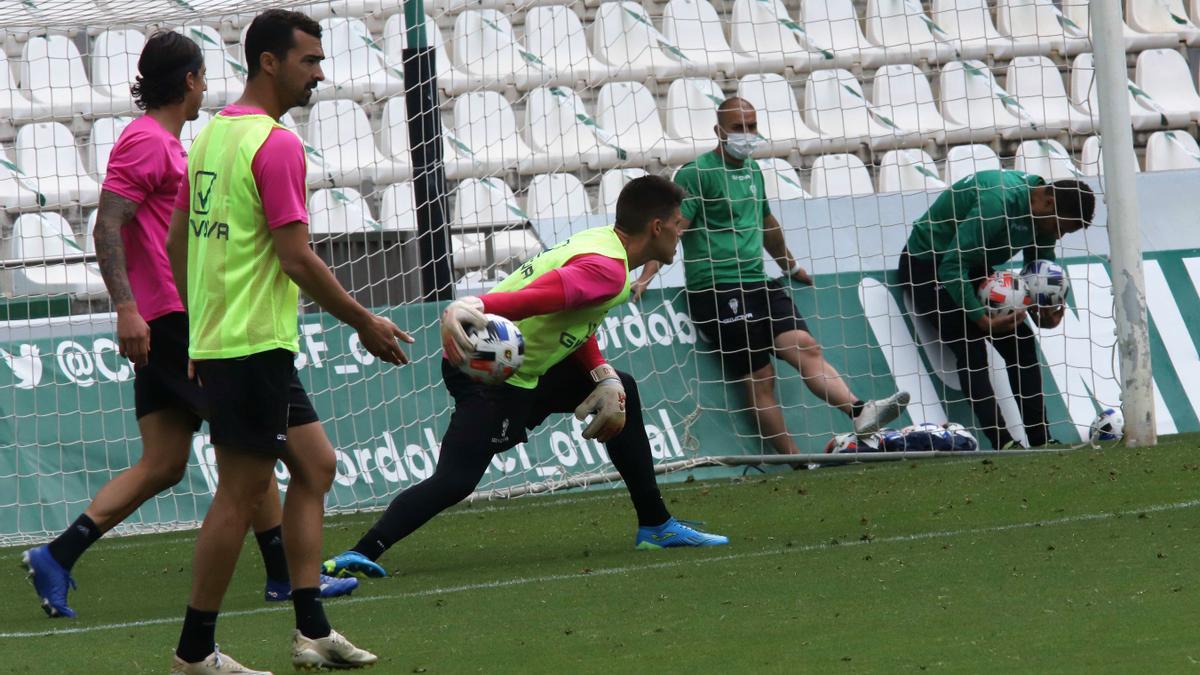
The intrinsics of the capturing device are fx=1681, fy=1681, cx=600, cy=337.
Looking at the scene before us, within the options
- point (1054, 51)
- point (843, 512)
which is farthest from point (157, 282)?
point (1054, 51)

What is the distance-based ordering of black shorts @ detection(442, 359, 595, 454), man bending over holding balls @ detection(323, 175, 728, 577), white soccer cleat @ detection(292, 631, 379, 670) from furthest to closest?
1. black shorts @ detection(442, 359, 595, 454)
2. man bending over holding balls @ detection(323, 175, 728, 577)
3. white soccer cleat @ detection(292, 631, 379, 670)

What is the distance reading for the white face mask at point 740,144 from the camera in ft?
32.3

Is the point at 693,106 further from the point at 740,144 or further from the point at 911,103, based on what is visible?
the point at 740,144

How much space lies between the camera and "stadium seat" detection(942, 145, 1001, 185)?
11516 mm

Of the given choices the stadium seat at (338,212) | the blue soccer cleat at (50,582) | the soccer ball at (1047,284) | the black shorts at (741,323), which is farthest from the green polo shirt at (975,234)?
the blue soccer cleat at (50,582)

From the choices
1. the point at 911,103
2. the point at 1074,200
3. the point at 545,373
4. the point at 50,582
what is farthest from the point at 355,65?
the point at 50,582

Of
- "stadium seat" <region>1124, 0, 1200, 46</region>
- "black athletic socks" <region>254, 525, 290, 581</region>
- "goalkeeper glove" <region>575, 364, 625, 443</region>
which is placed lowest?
"black athletic socks" <region>254, 525, 290, 581</region>

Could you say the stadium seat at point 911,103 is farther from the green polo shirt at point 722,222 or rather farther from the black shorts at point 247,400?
the black shorts at point 247,400

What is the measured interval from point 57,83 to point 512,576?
24.4 ft

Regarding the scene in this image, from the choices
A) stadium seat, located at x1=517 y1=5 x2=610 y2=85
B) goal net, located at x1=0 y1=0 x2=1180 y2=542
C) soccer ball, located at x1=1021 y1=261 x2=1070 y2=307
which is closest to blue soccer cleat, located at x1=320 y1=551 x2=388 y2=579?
goal net, located at x1=0 y1=0 x2=1180 y2=542

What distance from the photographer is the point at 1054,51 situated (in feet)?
41.7

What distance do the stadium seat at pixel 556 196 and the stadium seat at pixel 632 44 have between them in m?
1.42

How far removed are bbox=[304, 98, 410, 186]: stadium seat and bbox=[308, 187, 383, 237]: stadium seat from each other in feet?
0.62

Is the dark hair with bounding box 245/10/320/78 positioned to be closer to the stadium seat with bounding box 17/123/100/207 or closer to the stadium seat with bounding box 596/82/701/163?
the stadium seat with bounding box 17/123/100/207
